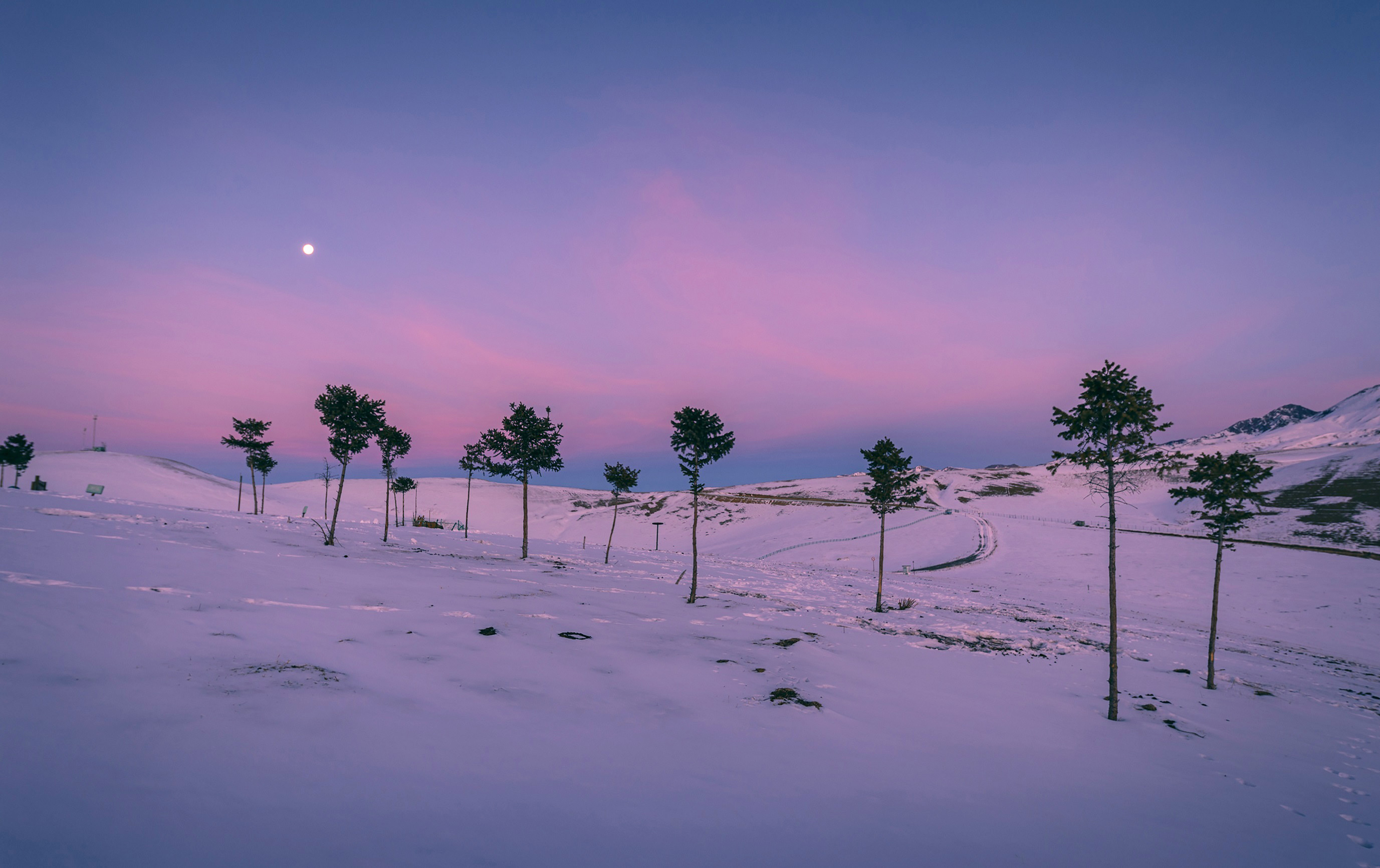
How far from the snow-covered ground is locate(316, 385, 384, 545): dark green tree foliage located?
769 cm

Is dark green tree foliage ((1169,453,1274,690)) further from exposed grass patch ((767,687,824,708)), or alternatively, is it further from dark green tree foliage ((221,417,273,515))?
dark green tree foliage ((221,417,273,515))

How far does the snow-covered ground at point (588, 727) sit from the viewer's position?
6594 millimetres

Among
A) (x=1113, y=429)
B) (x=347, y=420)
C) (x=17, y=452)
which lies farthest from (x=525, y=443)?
(x=17, y=452)

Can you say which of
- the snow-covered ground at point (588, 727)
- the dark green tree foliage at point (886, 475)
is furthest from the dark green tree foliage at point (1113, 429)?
the dark green tree foliage at point (886, 475)

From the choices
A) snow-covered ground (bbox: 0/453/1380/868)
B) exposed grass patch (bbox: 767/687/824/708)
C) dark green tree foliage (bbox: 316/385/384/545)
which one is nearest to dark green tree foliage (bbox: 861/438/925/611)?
snow-covered ground (bbox: 0/453/1380/868)

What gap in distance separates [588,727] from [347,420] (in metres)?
33.0

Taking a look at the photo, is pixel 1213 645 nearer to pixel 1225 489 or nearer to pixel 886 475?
pixel 1225 489

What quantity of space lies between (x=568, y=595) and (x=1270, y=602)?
5554cm

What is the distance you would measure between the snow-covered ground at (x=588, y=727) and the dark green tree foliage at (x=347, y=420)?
25.2 feet

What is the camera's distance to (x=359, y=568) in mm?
25359

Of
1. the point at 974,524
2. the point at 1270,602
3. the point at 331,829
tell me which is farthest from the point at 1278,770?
the point at 974,524

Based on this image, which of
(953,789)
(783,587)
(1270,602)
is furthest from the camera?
(1270,602)

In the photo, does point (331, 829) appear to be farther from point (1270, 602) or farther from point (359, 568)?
point (1270, 602)

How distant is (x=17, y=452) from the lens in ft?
212
